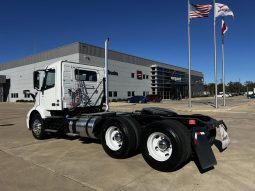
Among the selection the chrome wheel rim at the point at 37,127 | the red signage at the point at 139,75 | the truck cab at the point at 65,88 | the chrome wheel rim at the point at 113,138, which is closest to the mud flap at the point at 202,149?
the chrome wheel rim at the point at 113,138

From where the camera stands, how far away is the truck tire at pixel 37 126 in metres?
9.28

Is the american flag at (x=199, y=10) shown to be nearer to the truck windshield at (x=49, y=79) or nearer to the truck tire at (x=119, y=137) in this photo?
the truck windshield at (x=49, y=79)

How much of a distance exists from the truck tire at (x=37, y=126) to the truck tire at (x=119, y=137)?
3.27m

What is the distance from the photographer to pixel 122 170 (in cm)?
571

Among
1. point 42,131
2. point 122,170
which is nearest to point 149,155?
point 122,170

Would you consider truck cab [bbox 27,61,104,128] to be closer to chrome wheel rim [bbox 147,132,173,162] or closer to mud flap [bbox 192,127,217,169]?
chrome wheel rim [bbox 147,132,173,162]

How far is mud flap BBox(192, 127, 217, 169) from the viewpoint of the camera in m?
5.21

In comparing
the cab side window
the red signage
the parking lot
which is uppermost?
the red signage

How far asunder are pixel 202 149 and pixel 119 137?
2.34 m

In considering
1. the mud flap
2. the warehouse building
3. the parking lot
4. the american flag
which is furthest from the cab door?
the warehouse building

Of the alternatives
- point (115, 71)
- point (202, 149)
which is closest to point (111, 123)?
point (202, 149)

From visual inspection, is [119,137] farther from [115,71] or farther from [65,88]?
[115,71]

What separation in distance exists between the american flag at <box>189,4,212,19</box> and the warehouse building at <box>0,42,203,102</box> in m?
27.9

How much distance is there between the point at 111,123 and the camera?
6.84 m
